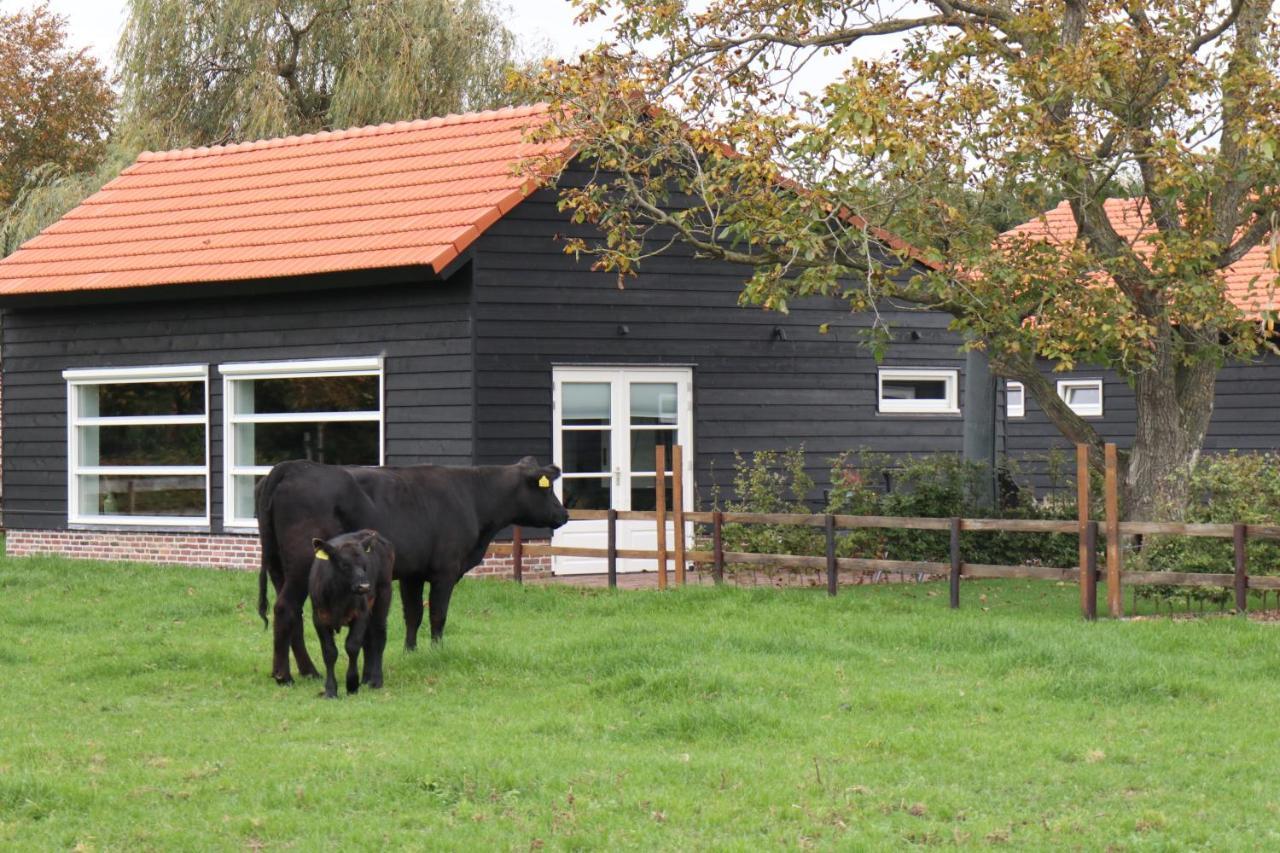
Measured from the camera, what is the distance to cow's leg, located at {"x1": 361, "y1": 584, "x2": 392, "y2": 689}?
11.1 m

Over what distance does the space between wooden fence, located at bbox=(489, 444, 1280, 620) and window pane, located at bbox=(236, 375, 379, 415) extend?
266 cm

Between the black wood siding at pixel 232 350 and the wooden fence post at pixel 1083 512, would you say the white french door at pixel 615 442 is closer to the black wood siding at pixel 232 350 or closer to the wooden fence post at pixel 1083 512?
the black wood siding at pixel 232 350

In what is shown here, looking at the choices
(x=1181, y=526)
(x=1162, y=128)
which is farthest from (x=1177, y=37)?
(x=1181, y=526)

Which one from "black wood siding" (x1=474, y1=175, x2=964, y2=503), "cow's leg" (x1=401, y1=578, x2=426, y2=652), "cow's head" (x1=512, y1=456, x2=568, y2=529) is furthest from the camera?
"black wood siding" (x1=474, y1=175, x2=964, y2=503)

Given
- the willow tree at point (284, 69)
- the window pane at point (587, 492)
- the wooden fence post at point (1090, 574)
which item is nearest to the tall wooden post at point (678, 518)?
the window pane at point (587, 492)

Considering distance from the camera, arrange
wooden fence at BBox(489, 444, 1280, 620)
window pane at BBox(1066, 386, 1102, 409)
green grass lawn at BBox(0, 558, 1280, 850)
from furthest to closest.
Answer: window pane at BBox(1066, 386, 1102, 409) < wooden fence at BBox(489, 444, 1280, 620) < green grass lawn at BBox(0, 558, 1280, 850)

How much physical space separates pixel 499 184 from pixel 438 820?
39.1ft

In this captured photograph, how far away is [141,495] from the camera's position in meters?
20.8

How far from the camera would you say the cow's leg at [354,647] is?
10727 millimetres

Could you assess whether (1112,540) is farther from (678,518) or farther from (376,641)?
(376,641)

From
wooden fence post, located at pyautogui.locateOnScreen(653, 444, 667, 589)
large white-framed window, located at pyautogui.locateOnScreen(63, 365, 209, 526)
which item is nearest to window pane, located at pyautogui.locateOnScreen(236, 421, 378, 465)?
large white-framed window, located at pyautogui.locateOnScreen(63, 365, 209, 526)

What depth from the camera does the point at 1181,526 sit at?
13250 mm

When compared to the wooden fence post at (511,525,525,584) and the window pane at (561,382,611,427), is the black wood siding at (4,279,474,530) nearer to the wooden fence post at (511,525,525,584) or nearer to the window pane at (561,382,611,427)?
the wooden fence post at (511,525,525,584)

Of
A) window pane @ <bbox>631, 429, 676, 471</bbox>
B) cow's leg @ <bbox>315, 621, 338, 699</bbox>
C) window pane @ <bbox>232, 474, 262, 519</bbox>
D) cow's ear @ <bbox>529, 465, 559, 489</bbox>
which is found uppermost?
window pane @ <bbox>631, 429, 676, 471</bbox>
